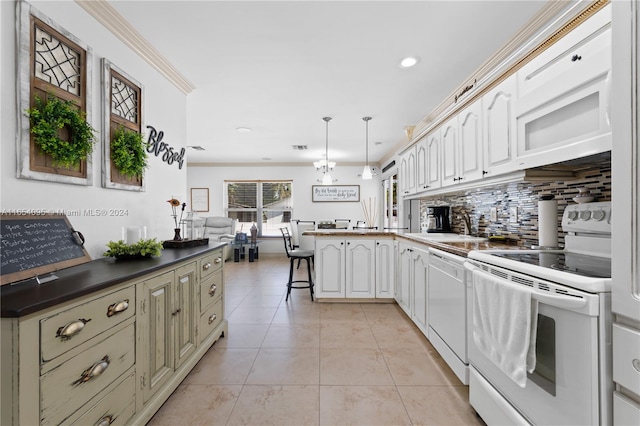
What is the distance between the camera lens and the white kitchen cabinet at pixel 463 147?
217 cm

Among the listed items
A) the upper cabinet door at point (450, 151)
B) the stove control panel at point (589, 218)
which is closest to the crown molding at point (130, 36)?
the upper cabinet door at point (450, 151)

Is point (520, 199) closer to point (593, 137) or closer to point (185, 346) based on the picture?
point (593, 137)

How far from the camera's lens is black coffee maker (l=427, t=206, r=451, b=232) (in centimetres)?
332

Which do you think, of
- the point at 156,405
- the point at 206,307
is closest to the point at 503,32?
the point at 206,307

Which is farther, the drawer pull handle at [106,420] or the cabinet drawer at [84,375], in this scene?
the drawer pull handle at [106,420]

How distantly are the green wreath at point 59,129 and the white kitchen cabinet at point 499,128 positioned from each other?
2.59 meters

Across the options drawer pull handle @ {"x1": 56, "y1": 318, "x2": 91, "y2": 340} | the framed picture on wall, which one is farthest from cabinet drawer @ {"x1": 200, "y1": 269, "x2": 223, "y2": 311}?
the framed picture on wall

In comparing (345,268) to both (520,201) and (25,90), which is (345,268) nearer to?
(520,201)

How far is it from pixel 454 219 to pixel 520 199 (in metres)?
1.06

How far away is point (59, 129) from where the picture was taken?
1.50 meters

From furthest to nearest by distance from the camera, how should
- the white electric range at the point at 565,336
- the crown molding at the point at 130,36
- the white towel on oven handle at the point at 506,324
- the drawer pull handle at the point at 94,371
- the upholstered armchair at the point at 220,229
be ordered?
the upholstered armchair at the point at 220,229, the crown molding at the point at 130,36, the white towel on oven handle at the point at 506,324, the drawer pull handle at the point at 94,371, the white electric range at the point at 565,336

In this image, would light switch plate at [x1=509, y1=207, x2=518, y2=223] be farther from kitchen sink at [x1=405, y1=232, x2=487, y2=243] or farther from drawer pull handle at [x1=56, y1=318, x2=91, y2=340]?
drawer pull handle at [x1=56, y1=318, x2=91, y2=340]

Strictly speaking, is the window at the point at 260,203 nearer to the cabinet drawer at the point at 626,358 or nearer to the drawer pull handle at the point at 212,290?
the drawer pull handle at the point at 212,290

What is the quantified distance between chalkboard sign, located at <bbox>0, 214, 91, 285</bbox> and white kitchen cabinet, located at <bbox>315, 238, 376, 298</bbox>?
244cm
